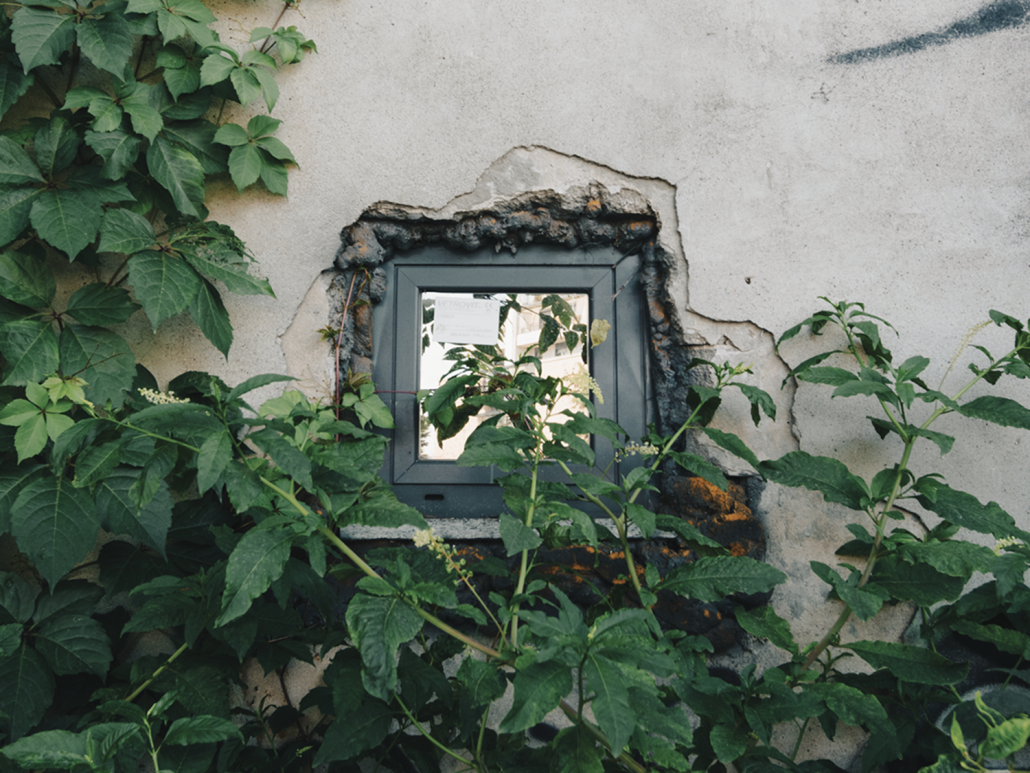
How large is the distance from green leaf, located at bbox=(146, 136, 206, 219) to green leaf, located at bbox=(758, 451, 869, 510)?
1.62 meters

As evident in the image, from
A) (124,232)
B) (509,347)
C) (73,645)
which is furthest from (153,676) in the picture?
(509,347)

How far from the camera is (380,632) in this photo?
80 cm

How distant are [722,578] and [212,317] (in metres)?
1.38

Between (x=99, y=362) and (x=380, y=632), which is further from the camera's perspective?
(x=99, y=362)

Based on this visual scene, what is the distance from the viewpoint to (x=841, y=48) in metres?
1.66

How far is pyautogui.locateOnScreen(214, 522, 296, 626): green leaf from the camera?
30.8 inches

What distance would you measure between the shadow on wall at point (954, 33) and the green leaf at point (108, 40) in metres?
1.92

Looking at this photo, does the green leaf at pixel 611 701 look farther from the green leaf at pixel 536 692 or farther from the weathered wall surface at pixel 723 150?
the weathered wall surface at pixel 723 150

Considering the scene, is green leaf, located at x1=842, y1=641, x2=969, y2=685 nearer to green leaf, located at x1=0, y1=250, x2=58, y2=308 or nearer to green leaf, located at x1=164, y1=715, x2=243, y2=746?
green leaf, located at x1=164, y1=715, x2=243, y2=746

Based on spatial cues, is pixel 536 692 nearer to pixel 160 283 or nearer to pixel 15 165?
pixel 160 283

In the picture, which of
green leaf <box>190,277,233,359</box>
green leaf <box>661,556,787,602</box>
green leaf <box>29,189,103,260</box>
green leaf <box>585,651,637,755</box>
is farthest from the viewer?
green leaf <box>190,277,233,359</box>

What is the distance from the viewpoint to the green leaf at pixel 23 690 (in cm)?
124

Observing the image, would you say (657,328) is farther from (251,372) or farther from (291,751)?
(291,751)

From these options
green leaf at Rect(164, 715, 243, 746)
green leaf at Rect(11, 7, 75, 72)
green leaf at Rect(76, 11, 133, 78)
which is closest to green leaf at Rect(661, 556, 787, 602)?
green leaf at Rect(164, 715, 243, 746)
